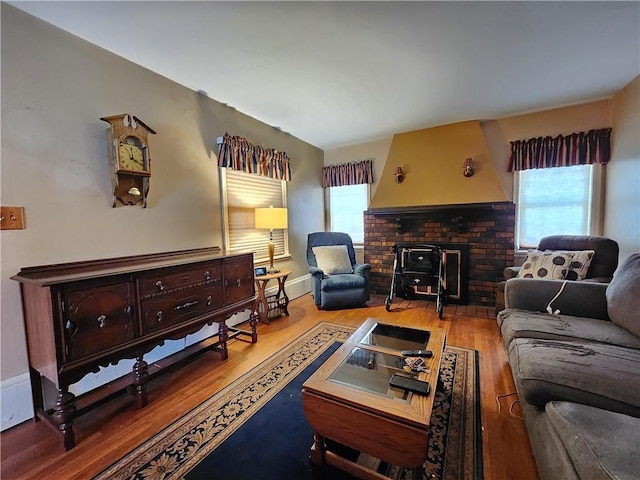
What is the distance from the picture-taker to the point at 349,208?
488 cm

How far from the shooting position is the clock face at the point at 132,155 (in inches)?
79.2

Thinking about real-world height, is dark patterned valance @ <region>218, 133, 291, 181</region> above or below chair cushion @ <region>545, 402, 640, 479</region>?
above

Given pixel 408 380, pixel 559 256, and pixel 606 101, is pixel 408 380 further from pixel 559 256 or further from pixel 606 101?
pixel 606 101

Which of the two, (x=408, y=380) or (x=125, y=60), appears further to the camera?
(x=125, y=60)

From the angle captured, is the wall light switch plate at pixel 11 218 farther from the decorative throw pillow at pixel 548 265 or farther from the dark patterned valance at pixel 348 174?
the decorative throw pillow at pixel 548 265

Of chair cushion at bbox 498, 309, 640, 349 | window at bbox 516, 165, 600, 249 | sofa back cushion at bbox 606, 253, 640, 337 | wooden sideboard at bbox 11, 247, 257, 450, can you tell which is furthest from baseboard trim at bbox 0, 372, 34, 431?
window at bbox 516, 165, 600, 249

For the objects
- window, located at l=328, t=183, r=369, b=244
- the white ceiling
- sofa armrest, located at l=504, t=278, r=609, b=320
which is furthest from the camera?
window, located at l=328, t=183, r=369, b=244

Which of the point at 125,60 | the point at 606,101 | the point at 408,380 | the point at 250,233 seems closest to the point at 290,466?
the point at 408,380

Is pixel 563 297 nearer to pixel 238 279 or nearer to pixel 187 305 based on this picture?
pixel 238 279

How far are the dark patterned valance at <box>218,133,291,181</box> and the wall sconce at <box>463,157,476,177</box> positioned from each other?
2404 mm

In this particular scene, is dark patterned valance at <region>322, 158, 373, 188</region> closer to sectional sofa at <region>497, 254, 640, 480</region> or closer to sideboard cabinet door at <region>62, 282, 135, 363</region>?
sectional sofa at <region>497, 254, 640, 480</region>

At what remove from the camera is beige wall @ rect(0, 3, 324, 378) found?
5.42 ft

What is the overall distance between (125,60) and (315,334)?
9.45ft

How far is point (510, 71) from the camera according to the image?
2.49 m
